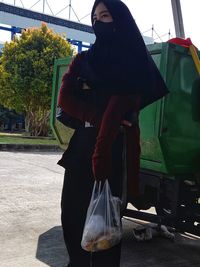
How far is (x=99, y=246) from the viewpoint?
2.23 metres

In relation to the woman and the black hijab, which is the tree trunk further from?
the black hijab

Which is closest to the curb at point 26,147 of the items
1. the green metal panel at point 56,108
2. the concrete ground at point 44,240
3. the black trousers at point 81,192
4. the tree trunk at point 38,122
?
the tree trunk at point 38,122

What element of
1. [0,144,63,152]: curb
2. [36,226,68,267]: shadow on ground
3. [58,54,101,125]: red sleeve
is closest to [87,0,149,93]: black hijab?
[58,54,101,125]: red sleeve

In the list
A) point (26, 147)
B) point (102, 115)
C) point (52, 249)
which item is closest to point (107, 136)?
point (102, 115)

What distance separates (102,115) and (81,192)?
450 mm

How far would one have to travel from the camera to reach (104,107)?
2.39 m

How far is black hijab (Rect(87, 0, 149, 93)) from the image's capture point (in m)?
2.31

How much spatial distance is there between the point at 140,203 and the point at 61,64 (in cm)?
177

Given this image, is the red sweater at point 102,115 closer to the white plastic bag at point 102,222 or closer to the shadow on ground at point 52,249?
the white plastic bag at point 102,222

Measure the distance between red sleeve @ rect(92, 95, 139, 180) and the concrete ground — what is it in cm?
162

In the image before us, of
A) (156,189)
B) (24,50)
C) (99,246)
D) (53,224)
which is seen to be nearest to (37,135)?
(24,50)

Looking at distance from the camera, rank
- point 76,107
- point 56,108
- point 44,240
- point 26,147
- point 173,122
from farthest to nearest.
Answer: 1. point 26,147
2. point 56,108
3. point 44,240
4. point 173,122
5. point 76,107

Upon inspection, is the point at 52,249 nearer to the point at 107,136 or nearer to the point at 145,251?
the point at 145,251

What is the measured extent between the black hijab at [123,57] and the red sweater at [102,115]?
0.26 ft
